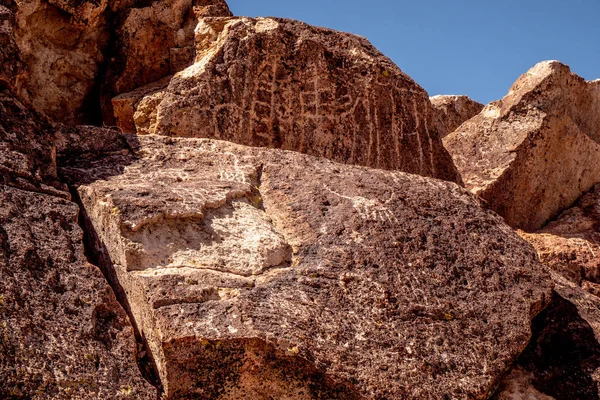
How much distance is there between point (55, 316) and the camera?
2.92 m

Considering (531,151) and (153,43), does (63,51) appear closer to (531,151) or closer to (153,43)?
(153,43)

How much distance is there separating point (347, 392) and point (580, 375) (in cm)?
125

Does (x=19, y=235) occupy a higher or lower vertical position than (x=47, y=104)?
lower

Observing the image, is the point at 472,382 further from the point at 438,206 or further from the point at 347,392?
the point at 438,206

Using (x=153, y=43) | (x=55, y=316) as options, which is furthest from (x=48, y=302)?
(x=153, y=43)

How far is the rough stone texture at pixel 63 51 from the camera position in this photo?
5.71m

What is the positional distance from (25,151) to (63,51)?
2723 millimetres

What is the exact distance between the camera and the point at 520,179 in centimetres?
614

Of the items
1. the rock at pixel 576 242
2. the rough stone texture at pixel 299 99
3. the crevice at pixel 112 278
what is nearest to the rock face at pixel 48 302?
the crevice at pixel 112 278

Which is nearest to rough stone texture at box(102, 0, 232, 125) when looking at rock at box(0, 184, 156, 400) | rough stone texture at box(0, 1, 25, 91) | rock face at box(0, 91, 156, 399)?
rough stone texture at box(0, 1, 25, 91)

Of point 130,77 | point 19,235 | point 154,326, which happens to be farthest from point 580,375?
point 130,77

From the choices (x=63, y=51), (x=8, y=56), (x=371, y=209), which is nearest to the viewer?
(x=8, y=56)

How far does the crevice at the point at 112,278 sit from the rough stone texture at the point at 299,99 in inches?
53.2

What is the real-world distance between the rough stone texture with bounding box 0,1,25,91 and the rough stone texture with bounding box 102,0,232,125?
2.29 meters
